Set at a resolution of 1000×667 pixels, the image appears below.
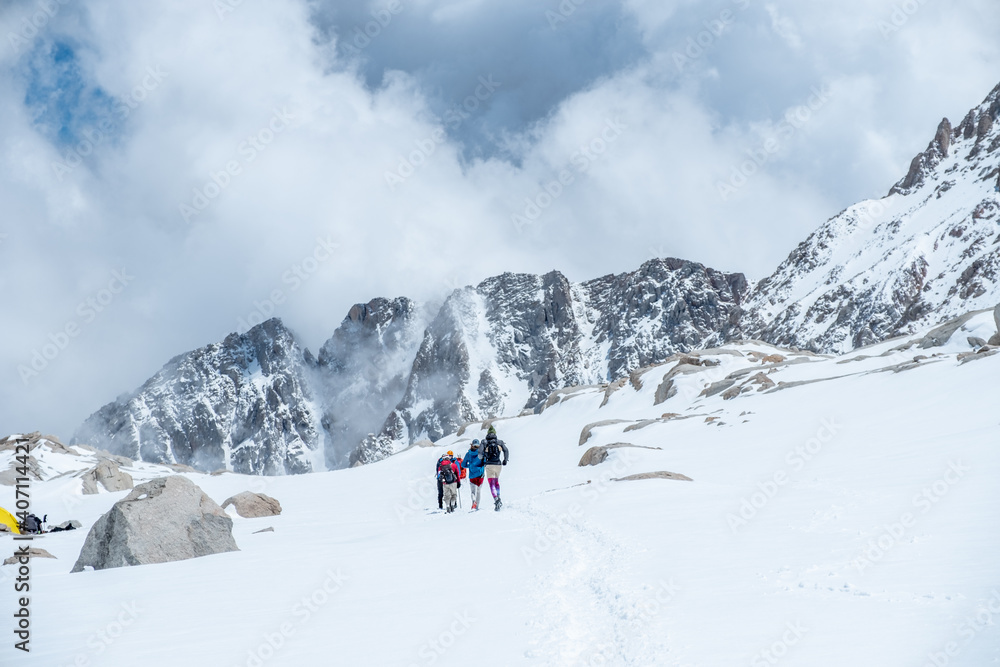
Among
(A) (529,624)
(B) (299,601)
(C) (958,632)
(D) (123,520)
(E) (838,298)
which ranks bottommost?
(C) (958,632)

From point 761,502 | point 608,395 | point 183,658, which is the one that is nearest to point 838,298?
point 608,395

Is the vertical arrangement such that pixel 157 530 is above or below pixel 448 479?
above

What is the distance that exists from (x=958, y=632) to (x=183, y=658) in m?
7.11

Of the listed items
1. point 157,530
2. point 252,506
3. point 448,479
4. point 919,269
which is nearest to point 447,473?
point 448,479

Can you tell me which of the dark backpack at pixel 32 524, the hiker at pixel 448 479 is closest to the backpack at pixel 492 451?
the hiker at pixel 448 479

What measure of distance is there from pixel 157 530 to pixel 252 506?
503 inches

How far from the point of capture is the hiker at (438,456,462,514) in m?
19.3

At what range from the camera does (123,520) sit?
12.1 meters

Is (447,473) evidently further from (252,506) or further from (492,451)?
(252,506)

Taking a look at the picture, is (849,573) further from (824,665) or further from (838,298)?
(838,298)

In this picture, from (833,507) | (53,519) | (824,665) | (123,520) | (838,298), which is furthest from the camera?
(838,298)

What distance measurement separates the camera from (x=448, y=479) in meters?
19.2

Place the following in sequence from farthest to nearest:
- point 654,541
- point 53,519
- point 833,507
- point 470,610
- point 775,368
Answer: point 775,368
point 53,519
point 833,507
point 654,541
point 470,610

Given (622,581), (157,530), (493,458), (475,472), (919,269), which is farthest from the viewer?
(919,269)
